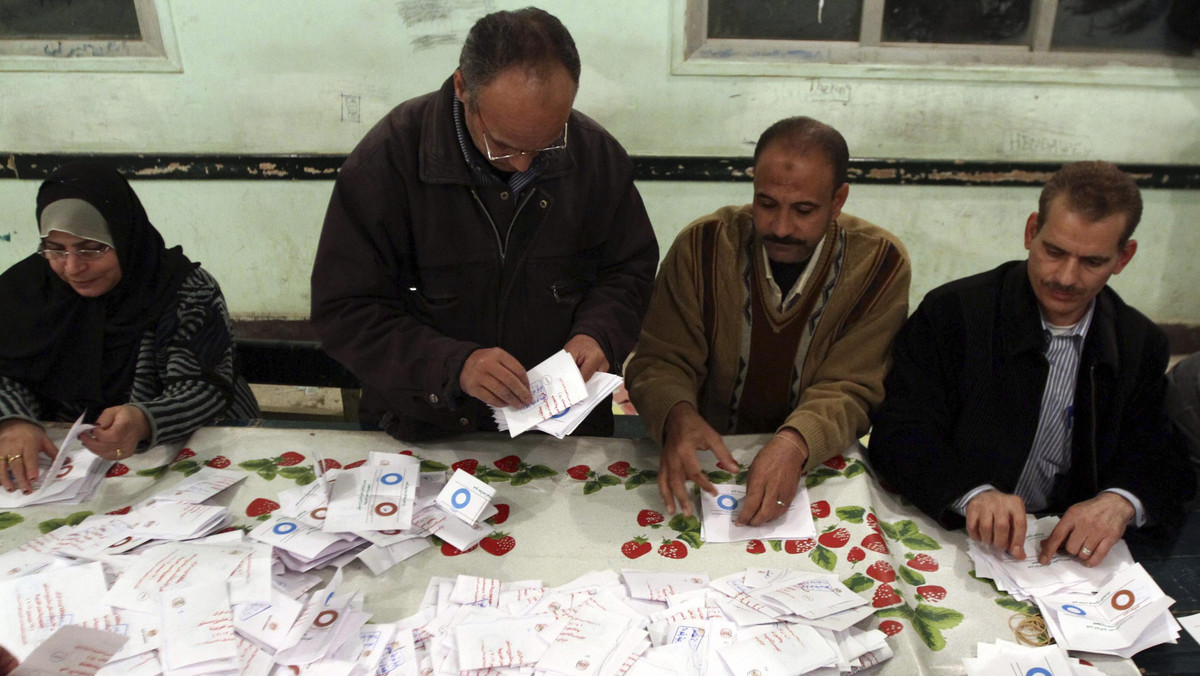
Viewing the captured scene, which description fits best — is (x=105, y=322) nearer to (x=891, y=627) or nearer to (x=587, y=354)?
(x=587, y=354)

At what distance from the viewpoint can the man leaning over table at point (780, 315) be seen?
1760 millimetres

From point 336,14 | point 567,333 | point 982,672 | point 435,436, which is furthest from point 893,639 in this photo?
point 336,14

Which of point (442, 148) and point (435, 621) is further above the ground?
point (442, 148)

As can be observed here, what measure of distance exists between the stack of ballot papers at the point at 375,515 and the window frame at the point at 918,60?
8.73 feet

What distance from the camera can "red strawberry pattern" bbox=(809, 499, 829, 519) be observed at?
5.19 ft

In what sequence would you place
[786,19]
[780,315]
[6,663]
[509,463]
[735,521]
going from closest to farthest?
1. [6,663]
2. [735,521]
3. [509,463]
4. [780,315]
5. [786,19]

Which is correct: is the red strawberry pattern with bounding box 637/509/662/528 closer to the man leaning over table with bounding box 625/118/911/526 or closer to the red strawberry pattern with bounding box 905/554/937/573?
the man leaning over table with bounding box 625/118/911/526

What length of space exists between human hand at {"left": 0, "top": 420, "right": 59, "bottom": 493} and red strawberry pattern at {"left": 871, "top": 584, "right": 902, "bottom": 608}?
176 centimetres

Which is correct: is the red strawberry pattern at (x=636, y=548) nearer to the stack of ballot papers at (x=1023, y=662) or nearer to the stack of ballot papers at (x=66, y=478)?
the stack of ballot papers at (x=1023, y=662)

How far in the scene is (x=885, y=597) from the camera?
1351 millimetres

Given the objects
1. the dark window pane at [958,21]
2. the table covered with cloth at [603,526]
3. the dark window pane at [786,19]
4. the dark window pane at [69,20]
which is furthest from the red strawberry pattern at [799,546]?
the dark window pane at [69,20]

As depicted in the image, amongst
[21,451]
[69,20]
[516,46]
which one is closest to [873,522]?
[516,46]

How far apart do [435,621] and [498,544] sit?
0.23 metres

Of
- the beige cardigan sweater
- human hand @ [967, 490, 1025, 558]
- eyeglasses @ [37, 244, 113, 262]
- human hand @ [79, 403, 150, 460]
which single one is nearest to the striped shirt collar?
the beige cardigan sweater
